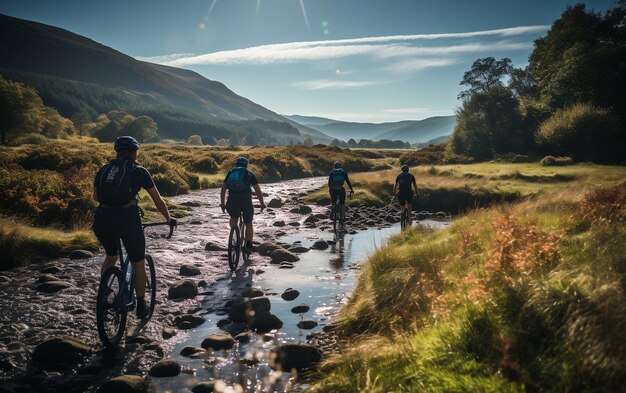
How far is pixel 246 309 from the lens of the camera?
8.46m

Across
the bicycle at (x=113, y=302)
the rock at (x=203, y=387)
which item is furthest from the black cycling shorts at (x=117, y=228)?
the rock at (x=203, y=387)

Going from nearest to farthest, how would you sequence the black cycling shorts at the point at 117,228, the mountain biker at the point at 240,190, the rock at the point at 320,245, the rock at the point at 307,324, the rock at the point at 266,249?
1. the black cycling shorts at the point at 117,228
2. the rock at the point at 307,324
3. the mountain biker at the point at 240,190
4. the rock at the point at 266,249
5. the rock at the point at 320,245

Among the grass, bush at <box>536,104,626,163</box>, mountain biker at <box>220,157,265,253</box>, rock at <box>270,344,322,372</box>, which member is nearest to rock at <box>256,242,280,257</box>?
mountain biker at <box>220,157,265,253</box>

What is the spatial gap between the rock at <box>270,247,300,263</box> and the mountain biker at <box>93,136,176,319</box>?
6.95m

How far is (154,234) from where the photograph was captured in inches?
669

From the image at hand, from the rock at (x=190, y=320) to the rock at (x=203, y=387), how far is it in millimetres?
2478

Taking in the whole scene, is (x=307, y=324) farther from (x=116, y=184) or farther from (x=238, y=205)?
(x=238, y=205)

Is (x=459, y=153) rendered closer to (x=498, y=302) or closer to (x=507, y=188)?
(x=507, y=188)

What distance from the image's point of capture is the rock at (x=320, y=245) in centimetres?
1598

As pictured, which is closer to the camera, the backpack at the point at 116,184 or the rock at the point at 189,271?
the backpack at the point at 116,184

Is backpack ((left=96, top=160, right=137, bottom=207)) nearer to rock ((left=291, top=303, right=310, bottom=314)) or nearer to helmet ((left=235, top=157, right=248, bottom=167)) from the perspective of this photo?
rock ((left=291, top=303, right=310, bottom=314))

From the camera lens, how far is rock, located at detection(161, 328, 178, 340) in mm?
7414

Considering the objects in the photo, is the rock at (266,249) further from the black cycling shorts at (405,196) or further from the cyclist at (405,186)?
the black cycling shorts at (405,196)

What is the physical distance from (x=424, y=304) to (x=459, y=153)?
62406 mm
